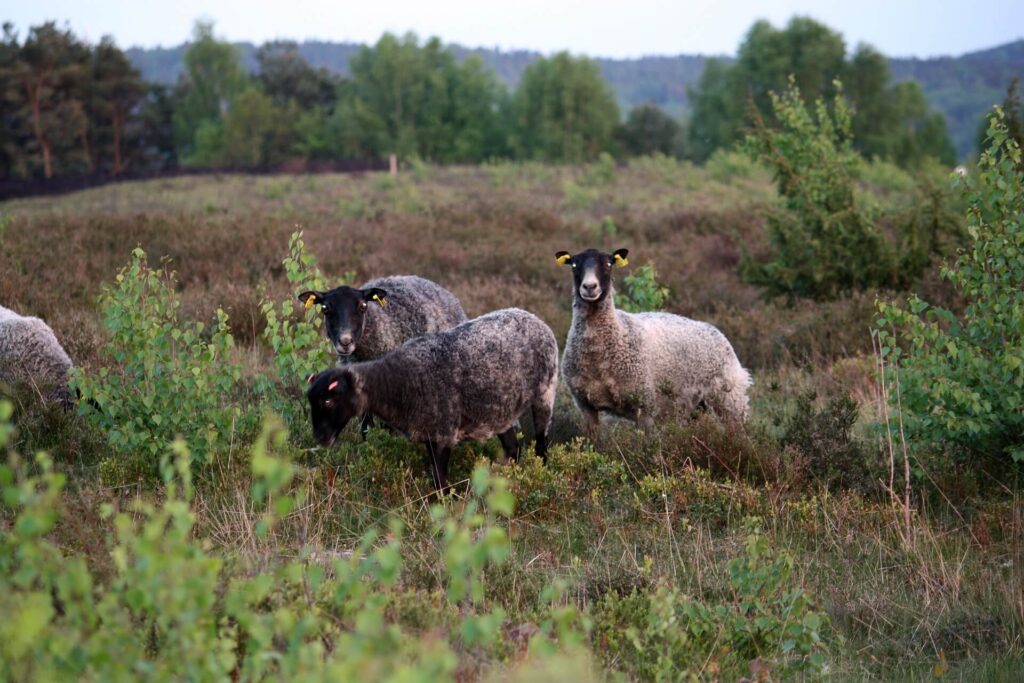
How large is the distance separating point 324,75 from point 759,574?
79.7m

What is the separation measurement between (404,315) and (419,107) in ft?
219

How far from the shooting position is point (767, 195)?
33156 mm

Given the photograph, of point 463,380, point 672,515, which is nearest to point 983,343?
point 672,515

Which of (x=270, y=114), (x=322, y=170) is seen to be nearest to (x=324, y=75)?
(x=270, y=114)

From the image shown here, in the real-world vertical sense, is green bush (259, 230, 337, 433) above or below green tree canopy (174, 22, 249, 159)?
below

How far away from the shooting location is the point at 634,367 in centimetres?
862

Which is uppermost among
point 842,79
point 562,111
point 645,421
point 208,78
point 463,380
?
point 208,78

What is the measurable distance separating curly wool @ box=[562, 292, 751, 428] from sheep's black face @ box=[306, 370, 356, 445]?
2.57 metres

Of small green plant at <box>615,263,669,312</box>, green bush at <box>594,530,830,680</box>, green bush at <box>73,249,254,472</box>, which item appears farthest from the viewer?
small green plant at <box>615,263,669,312</box>

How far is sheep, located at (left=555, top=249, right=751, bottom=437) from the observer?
28.0 ft

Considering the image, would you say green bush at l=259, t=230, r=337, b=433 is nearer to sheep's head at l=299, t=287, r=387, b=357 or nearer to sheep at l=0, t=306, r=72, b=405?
sheep's head at l=299, t=287, r=387, b=357

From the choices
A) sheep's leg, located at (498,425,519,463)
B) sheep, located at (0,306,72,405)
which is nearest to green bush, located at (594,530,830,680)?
sheep's leg, located at (498,425,519,463)

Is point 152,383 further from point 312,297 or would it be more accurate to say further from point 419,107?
point 419,107

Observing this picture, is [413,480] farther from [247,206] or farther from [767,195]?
[767,195]
